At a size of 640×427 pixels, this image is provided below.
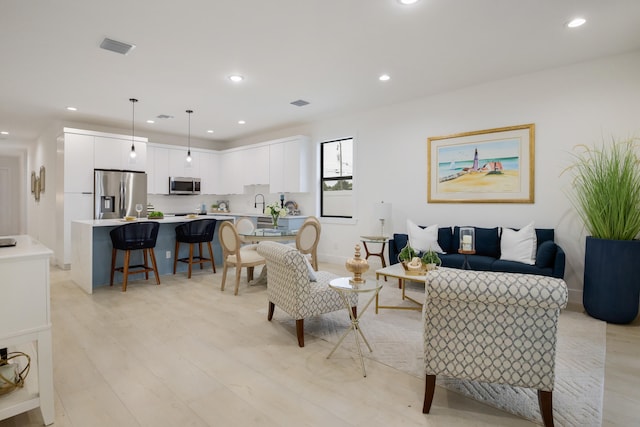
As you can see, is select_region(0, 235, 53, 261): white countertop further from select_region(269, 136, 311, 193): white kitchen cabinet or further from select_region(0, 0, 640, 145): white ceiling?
select_region(269, 136, 311, 193): white kitchen cabinet

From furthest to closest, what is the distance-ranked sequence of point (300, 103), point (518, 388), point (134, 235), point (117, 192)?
1. point (117, 192)
2. point (300, 103)
3. point (134, 235)
4. point (518, 388)

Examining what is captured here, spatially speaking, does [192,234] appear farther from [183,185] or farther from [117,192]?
[183,185]

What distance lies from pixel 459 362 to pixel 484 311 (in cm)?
33

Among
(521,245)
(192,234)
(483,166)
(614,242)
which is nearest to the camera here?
(614,242)

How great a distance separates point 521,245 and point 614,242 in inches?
33.1

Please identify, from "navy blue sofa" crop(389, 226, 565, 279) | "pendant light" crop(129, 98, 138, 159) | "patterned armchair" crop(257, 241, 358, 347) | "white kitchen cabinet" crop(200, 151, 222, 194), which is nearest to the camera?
"patterned armchair" crop(257, 241, 358, 347)

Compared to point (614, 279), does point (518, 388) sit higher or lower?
lower

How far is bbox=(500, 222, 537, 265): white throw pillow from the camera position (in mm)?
3890

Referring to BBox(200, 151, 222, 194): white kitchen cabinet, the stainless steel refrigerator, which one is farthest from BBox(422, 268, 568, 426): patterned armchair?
BBox(200, 151, 222, 194): white kitchen cabinet

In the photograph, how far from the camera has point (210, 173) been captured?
8.39m

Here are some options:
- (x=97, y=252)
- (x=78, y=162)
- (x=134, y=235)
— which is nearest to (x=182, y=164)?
(x=78, y=162)

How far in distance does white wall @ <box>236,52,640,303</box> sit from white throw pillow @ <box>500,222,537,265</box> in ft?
1.22

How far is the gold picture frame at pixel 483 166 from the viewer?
432 centimetres

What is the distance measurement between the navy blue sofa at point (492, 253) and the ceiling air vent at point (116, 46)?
3.94 metres
